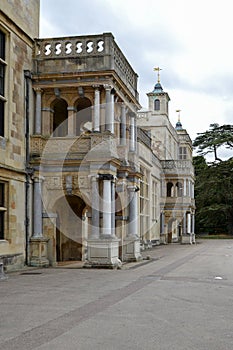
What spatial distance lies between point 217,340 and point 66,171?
523 inches

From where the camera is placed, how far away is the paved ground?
25.5 ft

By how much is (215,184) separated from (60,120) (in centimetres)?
3645

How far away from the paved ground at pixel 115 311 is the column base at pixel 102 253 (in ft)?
6.87

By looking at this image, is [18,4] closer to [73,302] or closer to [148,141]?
[73,302]

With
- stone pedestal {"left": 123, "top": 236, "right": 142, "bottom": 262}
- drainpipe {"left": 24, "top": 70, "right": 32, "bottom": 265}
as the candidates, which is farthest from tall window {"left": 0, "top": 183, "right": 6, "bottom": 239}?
stone pedestal {"left": 123, "top": 236, "right": 142, "bottom": 262}

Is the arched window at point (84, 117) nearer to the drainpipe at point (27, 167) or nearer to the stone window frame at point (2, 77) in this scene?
the drainpipe at point (27, 167)

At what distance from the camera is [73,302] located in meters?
11.4

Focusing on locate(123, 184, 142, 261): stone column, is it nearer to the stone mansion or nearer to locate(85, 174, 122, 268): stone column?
the stone mansion

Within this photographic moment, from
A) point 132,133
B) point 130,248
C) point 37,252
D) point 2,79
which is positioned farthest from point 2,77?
point 130,248

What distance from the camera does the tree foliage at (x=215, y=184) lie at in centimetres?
5881

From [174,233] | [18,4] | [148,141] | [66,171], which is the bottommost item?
[174,233]

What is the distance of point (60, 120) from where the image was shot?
24.7 meters

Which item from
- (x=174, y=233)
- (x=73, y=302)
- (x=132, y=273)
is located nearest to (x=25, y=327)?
(x=73, y=302)

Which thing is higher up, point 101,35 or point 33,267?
point 101,35
